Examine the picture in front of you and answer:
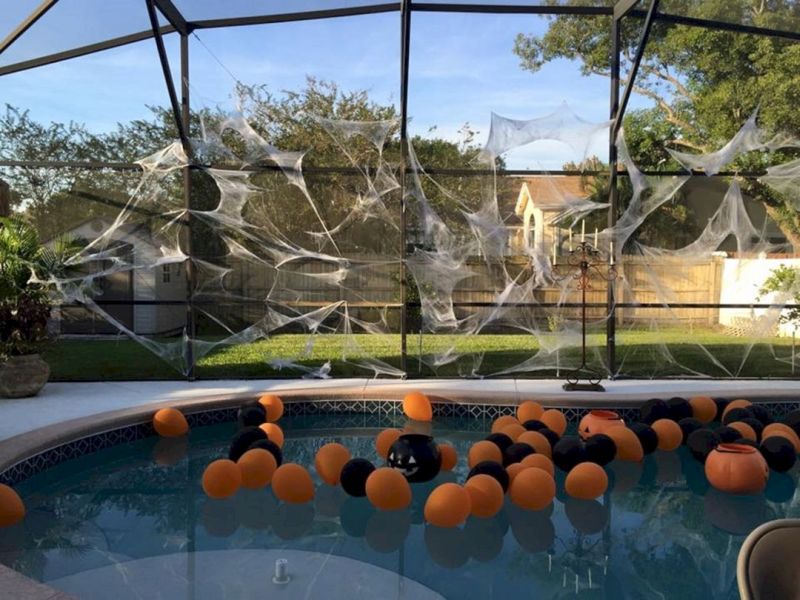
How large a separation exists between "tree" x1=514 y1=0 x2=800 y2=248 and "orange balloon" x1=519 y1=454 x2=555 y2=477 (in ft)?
19.7

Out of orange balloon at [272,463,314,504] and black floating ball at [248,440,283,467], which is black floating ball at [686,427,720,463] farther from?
black floating ball at [248,440,283,467]

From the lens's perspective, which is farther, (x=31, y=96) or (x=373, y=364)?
(x=31, y=96)

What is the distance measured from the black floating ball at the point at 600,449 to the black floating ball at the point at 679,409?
1.47 metres

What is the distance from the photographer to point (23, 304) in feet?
26.5

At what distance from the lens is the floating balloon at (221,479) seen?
17.8 ft

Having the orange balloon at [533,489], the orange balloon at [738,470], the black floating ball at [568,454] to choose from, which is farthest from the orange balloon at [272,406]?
the orange balloon at [738,470]

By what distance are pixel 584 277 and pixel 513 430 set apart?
108 inches

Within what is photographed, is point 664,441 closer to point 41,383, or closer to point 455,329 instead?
point 455,329

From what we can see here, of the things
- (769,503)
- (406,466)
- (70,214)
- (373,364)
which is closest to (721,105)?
(373,364)

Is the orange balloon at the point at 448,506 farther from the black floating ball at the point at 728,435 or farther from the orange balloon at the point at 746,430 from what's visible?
the orange balloon at the point at 746,430

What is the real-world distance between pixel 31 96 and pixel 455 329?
29.1 feet

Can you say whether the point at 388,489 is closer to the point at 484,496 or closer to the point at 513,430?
the point at 484,496

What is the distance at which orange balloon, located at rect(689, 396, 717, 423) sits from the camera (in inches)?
294

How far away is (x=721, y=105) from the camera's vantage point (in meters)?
12.3
